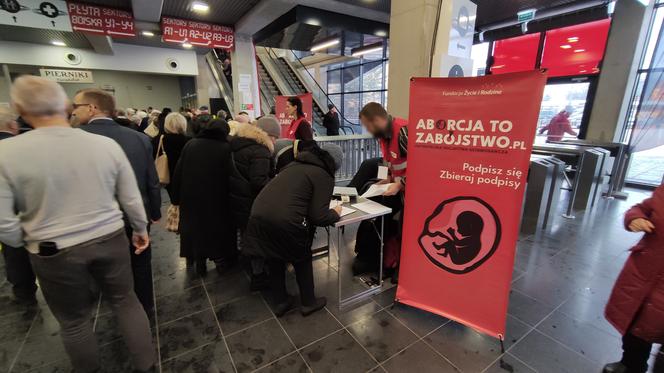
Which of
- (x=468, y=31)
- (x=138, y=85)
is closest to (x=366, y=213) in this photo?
(x=468, y=31)

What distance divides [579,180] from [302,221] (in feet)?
14.8

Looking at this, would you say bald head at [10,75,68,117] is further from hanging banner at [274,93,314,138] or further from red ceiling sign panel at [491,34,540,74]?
red ceiling sign panel at [491,34,540,74]

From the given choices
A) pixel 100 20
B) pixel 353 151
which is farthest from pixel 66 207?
pixel 100 20

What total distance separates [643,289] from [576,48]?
6514 millimetres

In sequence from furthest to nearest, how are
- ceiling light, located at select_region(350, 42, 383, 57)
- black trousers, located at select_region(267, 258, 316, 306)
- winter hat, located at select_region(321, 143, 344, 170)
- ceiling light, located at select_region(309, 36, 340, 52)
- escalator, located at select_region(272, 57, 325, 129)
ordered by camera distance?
escalator, located at select_region(272, 57, 325, 129) < ceiling light, located at select_region(350, 42, 383, 57) < ceiling light, located at select_region(309, 36, 340, 52) < black trousers, located at select_region(267, 258, 316, 306) < winter hat, located at select_region(321, 143, 344, 170)

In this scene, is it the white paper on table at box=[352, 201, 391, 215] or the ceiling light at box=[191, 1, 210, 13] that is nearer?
the white paper on table at box=[352, 201, 391, 215]

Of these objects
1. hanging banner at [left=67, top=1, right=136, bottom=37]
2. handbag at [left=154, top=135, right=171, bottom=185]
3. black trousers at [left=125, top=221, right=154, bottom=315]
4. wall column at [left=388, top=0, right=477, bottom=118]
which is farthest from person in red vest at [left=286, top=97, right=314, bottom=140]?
hanging banner at [left=67, top=1, right=136, bottom=37]

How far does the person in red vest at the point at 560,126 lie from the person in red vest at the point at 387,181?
5.46 metres

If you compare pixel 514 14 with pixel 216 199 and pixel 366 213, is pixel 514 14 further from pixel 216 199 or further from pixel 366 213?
pixel 216 199

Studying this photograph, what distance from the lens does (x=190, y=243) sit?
252 cm

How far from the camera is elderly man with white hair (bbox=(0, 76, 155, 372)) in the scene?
1.17m

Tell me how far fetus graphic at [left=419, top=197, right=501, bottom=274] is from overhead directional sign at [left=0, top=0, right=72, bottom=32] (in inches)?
260

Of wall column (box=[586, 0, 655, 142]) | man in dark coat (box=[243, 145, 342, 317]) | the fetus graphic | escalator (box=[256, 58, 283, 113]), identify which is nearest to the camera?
the fetus graphic

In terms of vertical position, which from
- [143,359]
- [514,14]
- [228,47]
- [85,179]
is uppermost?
[514,14]
